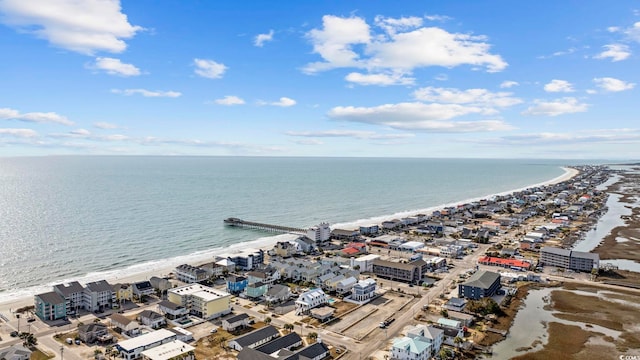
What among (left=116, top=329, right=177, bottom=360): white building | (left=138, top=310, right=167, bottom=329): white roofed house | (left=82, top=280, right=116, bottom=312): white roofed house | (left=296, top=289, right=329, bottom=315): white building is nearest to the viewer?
(left=116, top=329, right=177, bottom=360): white building

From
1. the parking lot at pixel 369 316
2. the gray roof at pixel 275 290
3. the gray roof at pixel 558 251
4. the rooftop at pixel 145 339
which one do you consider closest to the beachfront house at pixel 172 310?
the rooftop at pixel 145 339

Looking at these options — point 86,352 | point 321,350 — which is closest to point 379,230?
point 321,350

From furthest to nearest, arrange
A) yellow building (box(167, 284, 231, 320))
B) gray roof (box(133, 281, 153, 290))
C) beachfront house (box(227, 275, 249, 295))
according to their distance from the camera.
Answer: beachfront house (box(227, 275, 249, 295)) < gray roof (box(133, 281, 153, 290)) < yellow building (box(167, 284, 231, 320))

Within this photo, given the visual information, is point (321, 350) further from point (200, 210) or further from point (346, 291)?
point (200, 210)

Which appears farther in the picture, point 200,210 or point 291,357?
point 200,210

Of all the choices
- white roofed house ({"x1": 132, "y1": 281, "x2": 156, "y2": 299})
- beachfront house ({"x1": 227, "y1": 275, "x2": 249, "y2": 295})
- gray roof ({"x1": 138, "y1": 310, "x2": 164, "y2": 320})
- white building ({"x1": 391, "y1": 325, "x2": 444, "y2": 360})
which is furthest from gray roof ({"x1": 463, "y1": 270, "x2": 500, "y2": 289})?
white roofed house ({"x1": 132, "y1": 281, "x2": 156, "y2": 299})

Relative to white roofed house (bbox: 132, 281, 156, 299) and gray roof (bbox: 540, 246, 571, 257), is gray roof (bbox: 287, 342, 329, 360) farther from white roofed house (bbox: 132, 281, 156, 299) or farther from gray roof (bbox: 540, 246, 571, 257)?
gray roof (bbox: 540, 246, 571, 257)
